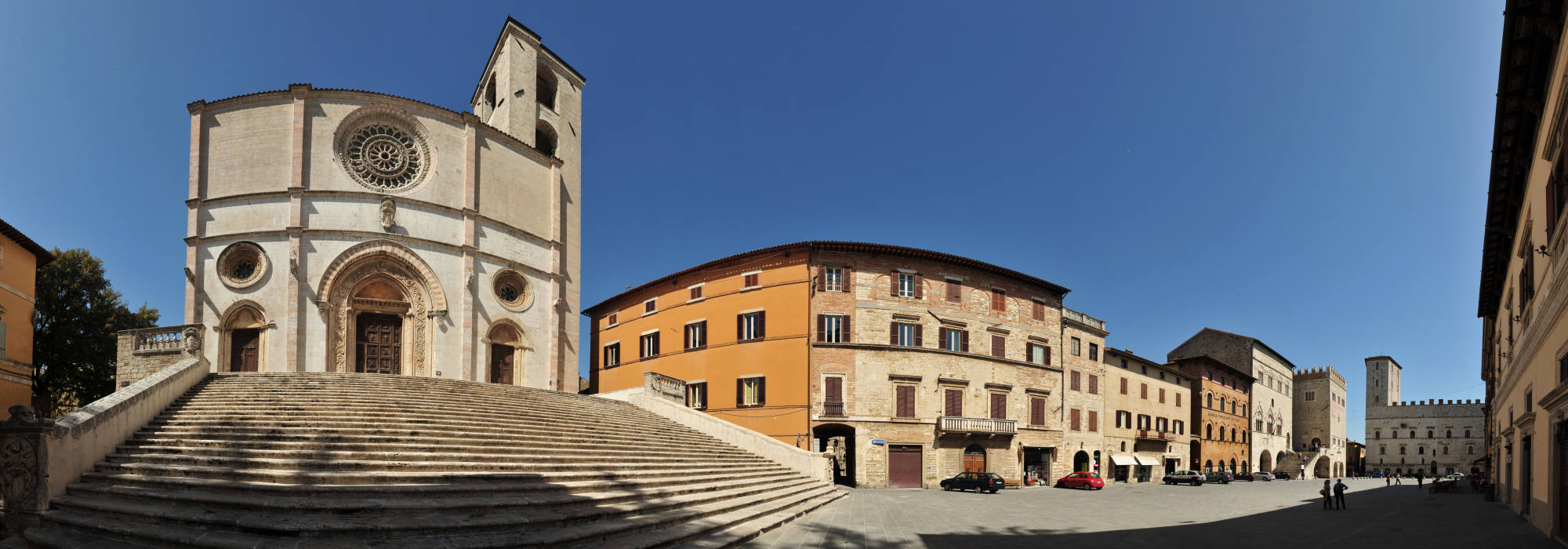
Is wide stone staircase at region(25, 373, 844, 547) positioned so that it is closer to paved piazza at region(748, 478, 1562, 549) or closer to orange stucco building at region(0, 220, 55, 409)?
paved piazza at region(748, 478, 1562, 549)

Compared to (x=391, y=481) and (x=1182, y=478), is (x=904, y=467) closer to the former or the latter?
(x=1182, y=478)

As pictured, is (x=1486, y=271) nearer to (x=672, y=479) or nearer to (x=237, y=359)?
(x=672, y=479)

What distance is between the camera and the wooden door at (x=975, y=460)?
3544 cm

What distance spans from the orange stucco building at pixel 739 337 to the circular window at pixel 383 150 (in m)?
14.3

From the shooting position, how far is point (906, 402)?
3431 centimetres

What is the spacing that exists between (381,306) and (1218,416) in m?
61.1

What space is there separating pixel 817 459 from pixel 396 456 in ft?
45.4

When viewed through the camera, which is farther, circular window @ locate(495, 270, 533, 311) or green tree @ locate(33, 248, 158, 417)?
green tree @ locate(33, 248, 158, 417)

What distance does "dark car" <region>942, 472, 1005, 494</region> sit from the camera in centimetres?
3066

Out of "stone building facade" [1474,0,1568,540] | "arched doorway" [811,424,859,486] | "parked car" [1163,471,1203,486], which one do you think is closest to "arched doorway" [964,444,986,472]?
"arched doorway" [811,424,859,486]

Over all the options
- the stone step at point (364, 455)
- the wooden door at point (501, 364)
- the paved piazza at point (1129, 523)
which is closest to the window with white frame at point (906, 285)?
the paved piazza at point (1129, 523)

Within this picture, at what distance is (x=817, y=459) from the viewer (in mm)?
24000

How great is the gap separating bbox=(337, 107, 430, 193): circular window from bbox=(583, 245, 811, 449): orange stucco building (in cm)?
1431

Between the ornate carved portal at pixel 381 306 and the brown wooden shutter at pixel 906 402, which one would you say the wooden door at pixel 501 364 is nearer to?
the ornate carved portal at pixel 381 306
